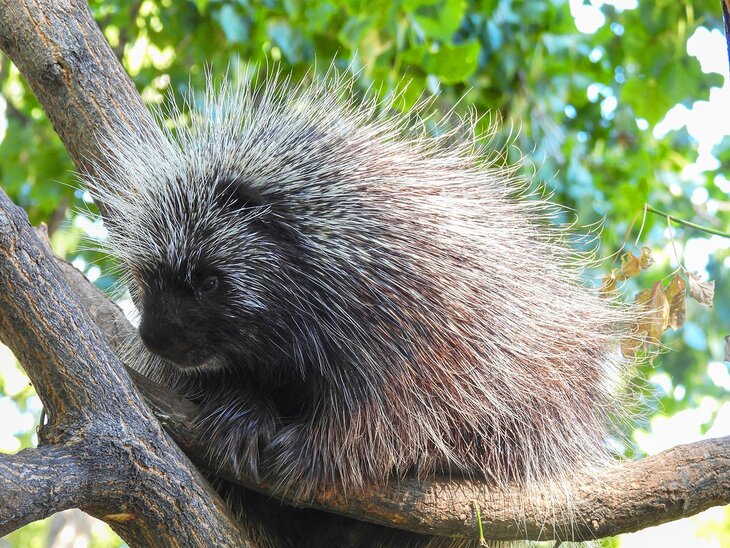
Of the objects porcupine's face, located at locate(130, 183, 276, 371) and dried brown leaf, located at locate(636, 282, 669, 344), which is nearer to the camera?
porcupine's face, located at locate(130, 183, 276, 371)

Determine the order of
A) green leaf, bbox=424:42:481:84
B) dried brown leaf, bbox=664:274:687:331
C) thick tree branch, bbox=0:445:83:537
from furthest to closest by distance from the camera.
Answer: green leaf, bbox=424:42:481:84, dried brown leaf, bbox=664:274:687:331, thick tree branch, bbox=0:445:83:537

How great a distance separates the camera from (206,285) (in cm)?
179

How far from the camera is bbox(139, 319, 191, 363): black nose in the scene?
169 cm

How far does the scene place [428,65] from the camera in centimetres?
326

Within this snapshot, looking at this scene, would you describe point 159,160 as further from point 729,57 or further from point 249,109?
point 729,57

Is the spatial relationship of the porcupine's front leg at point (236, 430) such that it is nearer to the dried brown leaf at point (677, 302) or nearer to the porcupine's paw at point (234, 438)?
the porcupine's paw at point (234, 438)

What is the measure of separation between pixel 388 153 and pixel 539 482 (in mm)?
877

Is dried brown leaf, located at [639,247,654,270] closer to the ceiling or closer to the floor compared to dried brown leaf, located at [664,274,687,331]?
closer to the ceiling

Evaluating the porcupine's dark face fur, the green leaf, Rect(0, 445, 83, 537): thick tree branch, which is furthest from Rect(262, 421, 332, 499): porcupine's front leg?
the green leaf

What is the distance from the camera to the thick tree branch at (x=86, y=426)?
51.6 inches

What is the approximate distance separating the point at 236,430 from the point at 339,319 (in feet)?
1.07

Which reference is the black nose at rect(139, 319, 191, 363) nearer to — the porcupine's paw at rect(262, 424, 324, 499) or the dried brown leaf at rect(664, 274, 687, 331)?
the porcupine's paw at rect(262, 424, 324, 499)

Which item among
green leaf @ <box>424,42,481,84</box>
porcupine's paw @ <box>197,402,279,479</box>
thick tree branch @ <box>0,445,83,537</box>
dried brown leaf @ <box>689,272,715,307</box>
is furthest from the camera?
green leaf @ <box>424,42,481,84</box>

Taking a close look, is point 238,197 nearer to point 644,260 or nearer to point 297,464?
point 297,464
